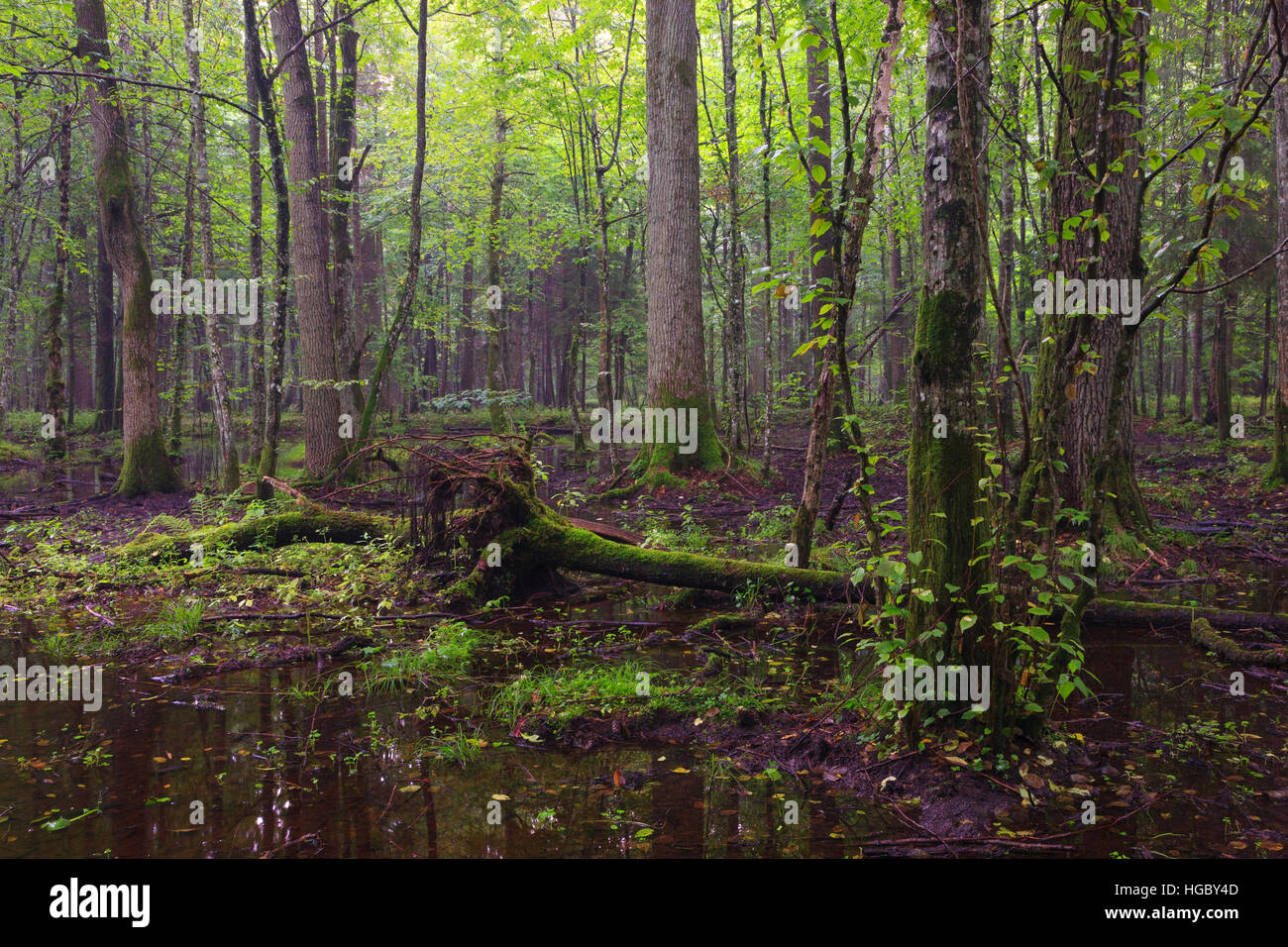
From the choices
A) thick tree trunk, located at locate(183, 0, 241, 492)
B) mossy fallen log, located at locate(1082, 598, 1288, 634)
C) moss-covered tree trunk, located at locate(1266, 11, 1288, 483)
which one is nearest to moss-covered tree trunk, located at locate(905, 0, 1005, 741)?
mossy fallen log, located at locate(1082, 598, 1288, 634)

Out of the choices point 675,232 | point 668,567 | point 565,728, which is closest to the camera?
point 565,728

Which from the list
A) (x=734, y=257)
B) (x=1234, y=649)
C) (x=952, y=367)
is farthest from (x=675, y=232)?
(x=1234, y=649)

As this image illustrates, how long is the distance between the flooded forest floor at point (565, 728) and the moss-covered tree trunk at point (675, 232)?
476cm

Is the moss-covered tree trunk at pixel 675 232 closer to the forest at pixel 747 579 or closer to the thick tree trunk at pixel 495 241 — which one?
the forest at pixel 747 579

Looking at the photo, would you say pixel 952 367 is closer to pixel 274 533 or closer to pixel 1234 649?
pixel 1234 649

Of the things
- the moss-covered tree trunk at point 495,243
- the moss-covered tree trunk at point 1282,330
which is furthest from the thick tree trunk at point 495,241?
the moss-covered tree trunk at point 1282,330

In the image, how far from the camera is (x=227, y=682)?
16.2 feet

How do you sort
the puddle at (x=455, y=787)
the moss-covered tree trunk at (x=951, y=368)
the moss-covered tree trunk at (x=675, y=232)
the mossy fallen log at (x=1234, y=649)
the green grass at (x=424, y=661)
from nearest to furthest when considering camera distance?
the puddle at (x=455, y=787), the moss-covered tree trunk at (x=951, y=368), the mossy fallen log at (x=1234, y=649), the green grass at (x=424, y=661), the moss-covered tree trunk at (x=675, y=232)

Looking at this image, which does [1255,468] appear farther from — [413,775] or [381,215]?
[381,215]

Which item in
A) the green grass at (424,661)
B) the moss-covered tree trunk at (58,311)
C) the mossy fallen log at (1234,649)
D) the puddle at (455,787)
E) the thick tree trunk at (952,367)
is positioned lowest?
the puddle at (455,787)

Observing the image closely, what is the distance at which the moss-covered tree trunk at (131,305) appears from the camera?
1222cm

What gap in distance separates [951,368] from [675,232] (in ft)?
31.6

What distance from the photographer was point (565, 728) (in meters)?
4.09

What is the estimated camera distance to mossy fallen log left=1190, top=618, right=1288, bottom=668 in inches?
182
